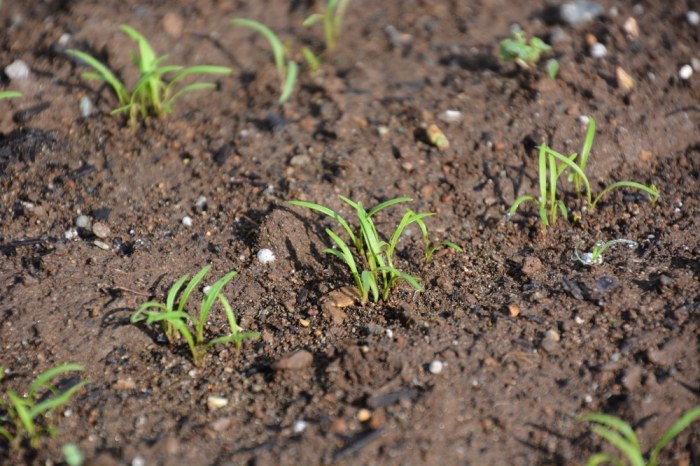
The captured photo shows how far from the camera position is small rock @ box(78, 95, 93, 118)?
344 cm

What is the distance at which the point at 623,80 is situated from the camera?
3.48 meters

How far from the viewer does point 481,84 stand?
353cm

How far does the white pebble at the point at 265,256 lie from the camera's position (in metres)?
2.89

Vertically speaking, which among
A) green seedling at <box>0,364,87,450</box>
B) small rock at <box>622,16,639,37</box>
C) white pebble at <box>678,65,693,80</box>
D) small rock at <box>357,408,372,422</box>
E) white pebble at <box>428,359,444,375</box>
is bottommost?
small rock at <box>357,408,372,422</box>

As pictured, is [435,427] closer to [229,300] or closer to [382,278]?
[382,278]

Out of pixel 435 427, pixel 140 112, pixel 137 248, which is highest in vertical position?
pixel 140 112

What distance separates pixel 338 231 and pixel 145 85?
3.83 ft

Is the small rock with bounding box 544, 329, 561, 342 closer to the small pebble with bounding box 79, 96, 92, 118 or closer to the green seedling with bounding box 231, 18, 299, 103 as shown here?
the green seedling with bounding box 231, 18, 299, 103

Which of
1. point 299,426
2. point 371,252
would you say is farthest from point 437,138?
point 299,426

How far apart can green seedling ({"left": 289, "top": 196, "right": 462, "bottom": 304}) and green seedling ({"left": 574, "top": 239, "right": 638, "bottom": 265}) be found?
493 millimetres

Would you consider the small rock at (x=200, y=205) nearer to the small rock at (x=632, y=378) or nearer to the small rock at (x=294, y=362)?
the small rock at (x=294, y=362)

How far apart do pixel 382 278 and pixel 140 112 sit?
151 cm

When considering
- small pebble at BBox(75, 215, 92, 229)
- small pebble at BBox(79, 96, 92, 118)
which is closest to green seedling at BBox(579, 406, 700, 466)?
small pebble at BBox(75, 215, 92, 229)

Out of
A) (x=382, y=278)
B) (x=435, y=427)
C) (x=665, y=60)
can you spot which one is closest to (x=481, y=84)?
(x=665, y=60)
